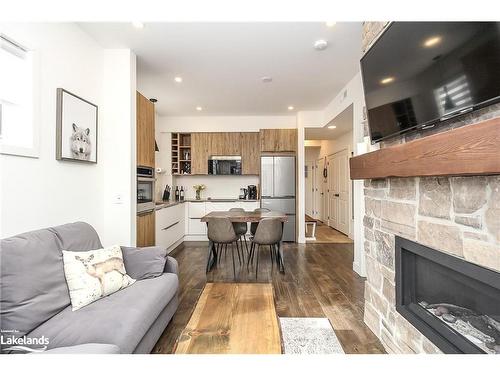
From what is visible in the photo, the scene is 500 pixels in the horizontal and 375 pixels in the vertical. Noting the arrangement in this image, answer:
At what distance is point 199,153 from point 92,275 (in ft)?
13.6

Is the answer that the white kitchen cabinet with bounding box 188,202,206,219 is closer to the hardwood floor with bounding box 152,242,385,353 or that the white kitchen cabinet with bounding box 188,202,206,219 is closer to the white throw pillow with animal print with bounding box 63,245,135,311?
the hardwood floor with bounding box 152,242,385,353

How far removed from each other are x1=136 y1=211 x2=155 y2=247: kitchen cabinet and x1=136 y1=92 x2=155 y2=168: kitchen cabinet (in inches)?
26.9

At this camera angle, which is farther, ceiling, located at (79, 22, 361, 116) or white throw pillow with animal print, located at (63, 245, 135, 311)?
ceiling, located at (79, 22, 361, 116)

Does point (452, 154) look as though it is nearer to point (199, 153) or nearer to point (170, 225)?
→ point (170, 225)

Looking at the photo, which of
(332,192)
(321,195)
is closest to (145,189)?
(332,192)

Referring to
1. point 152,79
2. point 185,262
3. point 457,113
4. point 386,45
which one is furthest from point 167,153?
point 457,113

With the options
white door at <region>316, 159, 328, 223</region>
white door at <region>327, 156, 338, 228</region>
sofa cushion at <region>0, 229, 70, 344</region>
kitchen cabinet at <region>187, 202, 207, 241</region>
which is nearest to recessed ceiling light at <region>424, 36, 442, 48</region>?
sofa cushion at <region>0, 229, 70, 344</region>

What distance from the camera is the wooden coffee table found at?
1203 mm

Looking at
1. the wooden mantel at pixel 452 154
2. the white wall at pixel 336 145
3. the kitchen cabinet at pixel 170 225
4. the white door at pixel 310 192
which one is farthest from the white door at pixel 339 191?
the wooden mantel at pixel 452 154

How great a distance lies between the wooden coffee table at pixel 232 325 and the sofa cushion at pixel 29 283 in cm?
81

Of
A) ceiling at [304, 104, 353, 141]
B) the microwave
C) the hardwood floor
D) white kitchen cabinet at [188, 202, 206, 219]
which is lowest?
the hardwood floor

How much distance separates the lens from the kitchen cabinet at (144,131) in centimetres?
299

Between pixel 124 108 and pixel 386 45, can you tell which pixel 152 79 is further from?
pixel 386 45

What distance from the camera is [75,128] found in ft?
7.47
